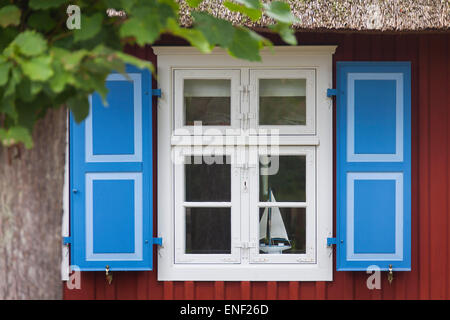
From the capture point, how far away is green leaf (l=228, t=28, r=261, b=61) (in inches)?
49.6

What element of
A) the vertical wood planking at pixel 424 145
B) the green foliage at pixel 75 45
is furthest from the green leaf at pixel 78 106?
the vertical wood planking at pixel 424 145

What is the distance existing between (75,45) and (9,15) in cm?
17

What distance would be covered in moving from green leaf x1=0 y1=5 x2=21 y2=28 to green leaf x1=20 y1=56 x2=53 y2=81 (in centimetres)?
21

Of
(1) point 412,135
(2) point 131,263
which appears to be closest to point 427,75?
(1) point 412,135

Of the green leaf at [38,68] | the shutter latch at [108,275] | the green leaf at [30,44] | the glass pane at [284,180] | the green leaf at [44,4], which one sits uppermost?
the green leaf at [44,4]

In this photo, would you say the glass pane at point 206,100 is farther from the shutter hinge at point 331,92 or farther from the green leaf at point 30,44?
the green leaf at point 30,44

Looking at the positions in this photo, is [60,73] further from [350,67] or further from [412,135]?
[412,135]

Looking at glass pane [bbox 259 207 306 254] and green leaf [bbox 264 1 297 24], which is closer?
green leaf [bbox 264 1 297 24]

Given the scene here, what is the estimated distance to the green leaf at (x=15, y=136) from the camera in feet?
3.83

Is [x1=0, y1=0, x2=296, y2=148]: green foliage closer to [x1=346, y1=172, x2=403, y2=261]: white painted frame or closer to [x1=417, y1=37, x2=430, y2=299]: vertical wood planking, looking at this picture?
[x1=346, y1=172, x2=403, y2=261]: white painted frame

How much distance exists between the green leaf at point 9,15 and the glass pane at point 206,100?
6.64 feet

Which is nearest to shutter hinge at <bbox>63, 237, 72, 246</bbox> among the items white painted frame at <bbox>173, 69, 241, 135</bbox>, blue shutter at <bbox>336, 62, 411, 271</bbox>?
white painted frame at <bbox>173, 69, 241, 135</bbox>

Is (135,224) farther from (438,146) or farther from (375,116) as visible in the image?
(438,146)

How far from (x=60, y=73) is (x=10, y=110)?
0.57ft
